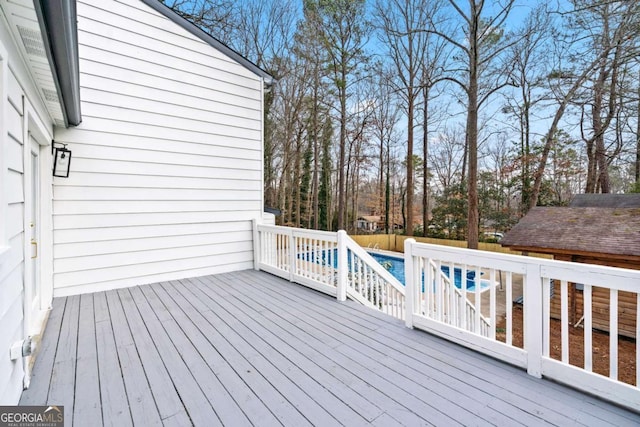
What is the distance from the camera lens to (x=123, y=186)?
14.1 feet

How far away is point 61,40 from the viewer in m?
1.77

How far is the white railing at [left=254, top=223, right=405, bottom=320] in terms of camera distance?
3.93 meters

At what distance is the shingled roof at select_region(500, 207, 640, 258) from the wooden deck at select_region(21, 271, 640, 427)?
6.81 metres

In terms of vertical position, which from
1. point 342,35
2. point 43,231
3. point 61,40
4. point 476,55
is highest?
point 342,35

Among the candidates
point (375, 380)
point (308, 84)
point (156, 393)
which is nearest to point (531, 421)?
point (375, 380)

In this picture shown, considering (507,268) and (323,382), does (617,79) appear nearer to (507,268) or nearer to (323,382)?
(507,268)

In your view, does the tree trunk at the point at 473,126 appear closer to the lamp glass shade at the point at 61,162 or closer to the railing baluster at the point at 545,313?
the railing baluster at the point at 545,313

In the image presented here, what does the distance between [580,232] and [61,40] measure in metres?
10.3

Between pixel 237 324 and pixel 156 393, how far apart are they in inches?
45.5

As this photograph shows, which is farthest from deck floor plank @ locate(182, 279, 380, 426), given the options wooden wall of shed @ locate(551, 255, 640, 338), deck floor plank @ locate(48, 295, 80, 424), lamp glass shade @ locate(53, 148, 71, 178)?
wooden wall of shed @ locate(551, 255, 640, 338)

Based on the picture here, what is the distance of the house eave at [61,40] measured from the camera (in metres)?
1.50

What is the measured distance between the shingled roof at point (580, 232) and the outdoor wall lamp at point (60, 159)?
31.5 feet

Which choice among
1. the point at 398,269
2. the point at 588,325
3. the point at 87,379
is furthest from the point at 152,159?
the point at 398,269

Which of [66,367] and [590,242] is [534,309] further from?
[590,242]
